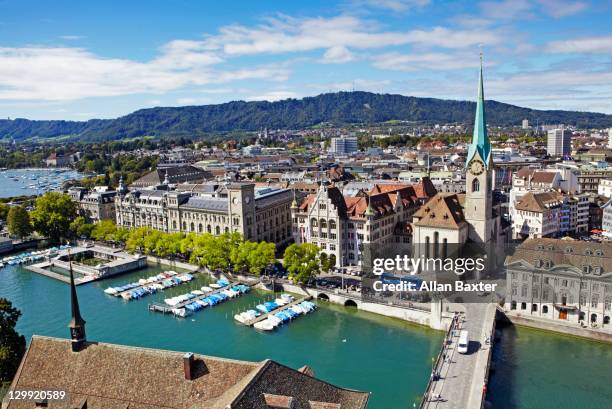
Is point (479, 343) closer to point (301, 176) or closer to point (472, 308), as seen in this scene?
point (472, 308)

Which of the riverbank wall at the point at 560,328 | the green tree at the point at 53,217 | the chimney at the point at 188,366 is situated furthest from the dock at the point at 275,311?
the green tree at the point at 53,217

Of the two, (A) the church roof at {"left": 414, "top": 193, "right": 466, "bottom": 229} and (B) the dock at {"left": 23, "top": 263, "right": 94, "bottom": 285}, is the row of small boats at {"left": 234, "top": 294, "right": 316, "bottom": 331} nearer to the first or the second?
(A) the church roof at {"left": 414, "top": 193, "right": 466, "bottom": 229}

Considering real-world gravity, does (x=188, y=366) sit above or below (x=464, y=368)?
above

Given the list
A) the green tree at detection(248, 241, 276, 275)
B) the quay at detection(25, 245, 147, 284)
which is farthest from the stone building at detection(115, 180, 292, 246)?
the green tree at detection(248, 241, 276, 275)

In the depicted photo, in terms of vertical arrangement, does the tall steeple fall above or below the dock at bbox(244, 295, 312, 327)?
above

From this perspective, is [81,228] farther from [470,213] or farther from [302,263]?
[470,213]

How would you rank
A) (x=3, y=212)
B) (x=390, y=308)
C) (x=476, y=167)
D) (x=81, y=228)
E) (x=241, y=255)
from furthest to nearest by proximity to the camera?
(x=3, y=212) < (x=81, y=228) < (x=241, y=255) < (x=476, y=167) < (x=390, y=308)

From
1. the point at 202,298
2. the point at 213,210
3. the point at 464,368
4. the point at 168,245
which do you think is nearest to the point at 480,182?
the point at 464,368
